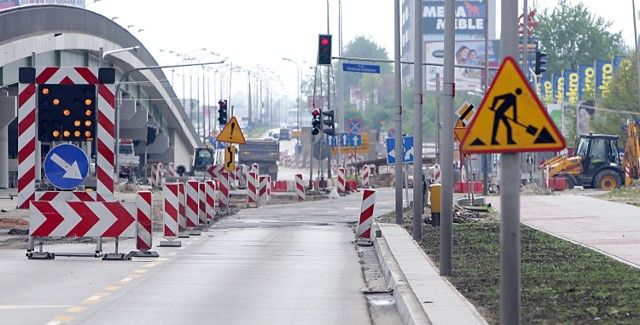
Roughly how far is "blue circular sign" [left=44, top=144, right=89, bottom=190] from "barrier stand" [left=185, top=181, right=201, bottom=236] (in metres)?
8.47

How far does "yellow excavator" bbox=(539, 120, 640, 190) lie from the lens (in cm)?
5978

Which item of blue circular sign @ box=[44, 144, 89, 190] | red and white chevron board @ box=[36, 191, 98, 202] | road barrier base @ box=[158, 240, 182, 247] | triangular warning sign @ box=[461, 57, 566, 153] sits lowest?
road barrier base @ box=[158, 240, 182, 247]

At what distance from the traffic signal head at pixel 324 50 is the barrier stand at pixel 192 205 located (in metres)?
13.3

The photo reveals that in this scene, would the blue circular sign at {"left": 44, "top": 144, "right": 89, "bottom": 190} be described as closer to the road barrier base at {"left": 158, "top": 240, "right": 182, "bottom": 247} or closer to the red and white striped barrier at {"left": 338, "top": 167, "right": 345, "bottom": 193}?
the road barrier base at {"left": 158, "top": 240, "right": 182, "bottom": 247}

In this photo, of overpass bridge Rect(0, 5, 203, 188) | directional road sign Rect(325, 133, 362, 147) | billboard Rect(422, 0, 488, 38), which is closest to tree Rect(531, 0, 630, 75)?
billboard Rect(422, 0, 488, 38)

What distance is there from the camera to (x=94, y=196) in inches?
866

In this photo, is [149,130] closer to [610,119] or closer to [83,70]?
[610,119]

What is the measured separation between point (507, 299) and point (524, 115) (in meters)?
1.55

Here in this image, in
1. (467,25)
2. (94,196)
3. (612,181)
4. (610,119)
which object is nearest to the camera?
(94,196)

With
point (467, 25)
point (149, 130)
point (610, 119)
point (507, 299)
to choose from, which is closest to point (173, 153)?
point (149, 130)

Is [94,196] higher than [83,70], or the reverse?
[83,70]

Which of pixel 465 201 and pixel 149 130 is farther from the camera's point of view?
pixel 149 130

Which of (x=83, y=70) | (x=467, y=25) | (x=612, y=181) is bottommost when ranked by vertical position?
(x=612, y=181)

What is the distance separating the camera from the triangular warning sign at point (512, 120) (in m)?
10.1
